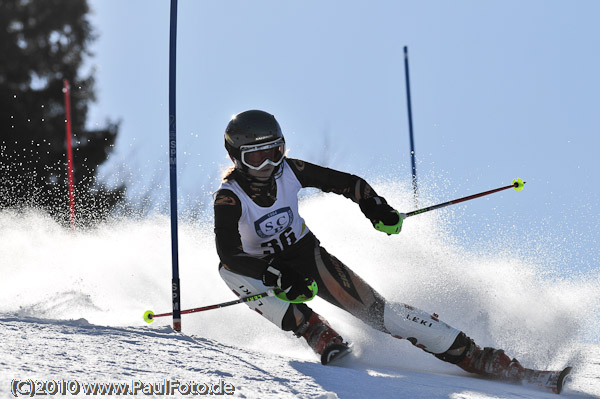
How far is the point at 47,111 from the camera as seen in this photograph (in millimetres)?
16812

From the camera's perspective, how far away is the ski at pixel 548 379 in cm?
352

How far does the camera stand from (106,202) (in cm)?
1599

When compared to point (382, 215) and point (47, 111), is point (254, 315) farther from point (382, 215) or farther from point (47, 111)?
point (47, 111)

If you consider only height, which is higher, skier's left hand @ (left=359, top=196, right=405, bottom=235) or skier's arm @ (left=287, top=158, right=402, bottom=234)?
skier's arm @ (left=287, top=158, right=402, bottom=234)

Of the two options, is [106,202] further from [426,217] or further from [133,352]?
[133,352]

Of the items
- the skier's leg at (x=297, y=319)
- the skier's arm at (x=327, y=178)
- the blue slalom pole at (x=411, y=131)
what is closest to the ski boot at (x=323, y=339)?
the skier's leg at (x=297, y=319)

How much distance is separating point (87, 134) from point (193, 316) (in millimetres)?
13047

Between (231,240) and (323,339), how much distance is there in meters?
0.71

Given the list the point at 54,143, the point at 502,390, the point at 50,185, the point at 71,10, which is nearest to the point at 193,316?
the point at 502,390

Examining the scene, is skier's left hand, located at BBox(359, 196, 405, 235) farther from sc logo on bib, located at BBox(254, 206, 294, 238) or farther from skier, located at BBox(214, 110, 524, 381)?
sc logo on bib, located at BBox(254, 206, 294, 238)

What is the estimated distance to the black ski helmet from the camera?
3.90 metres

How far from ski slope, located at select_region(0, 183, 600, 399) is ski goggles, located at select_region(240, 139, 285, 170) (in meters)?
0.98

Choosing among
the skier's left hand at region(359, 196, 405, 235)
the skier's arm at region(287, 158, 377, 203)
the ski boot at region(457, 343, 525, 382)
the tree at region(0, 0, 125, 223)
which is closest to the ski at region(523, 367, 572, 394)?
the ski boot at region(457, 343, 525, 382)

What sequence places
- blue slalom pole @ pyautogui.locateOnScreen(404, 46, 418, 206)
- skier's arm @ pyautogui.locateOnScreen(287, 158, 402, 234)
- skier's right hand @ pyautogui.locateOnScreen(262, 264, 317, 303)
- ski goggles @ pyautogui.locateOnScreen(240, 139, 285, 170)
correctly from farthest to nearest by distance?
blue slalom pole @ pyautogui.locateOnScreen(404, 46, 418, 206)
skier's arm @ pyautogui.locateOnScreen(287, 158, 402, 234)
ski goggles @ pyautogui.locateOnScreen(240, 139, 285, 170)
skier's right hand @ pyautogui.locateOnScreen(262, 264, 317, 303)
